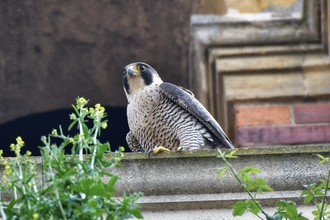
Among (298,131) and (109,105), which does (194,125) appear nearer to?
(298,131)

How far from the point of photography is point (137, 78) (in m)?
5.39

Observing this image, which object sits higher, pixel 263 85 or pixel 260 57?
pixel 260 57

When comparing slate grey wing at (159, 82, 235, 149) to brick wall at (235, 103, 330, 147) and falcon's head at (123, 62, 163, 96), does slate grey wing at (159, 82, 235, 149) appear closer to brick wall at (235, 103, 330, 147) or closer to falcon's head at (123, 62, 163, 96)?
falcon's head at (123, 62, 163, 96)

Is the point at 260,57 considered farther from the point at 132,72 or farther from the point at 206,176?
the point at 206,176

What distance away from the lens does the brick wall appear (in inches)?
221

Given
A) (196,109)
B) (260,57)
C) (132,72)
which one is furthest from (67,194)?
(260,57)

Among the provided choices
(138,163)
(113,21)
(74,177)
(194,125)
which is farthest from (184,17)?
(74,177)

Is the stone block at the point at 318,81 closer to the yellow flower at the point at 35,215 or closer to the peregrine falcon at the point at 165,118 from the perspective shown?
the peregrine falcon at the point at 165,118

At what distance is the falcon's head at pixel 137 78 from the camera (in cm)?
536

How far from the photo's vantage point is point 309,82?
19.0ft

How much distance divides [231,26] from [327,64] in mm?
494

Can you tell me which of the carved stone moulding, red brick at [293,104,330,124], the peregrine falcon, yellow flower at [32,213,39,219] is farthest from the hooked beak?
yellow flower at [32,213,39,219]

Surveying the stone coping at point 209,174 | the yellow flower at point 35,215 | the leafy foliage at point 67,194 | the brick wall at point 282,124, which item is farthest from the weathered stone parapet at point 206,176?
the brick wall at point 282,124

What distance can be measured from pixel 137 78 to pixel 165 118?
1.00 feet
